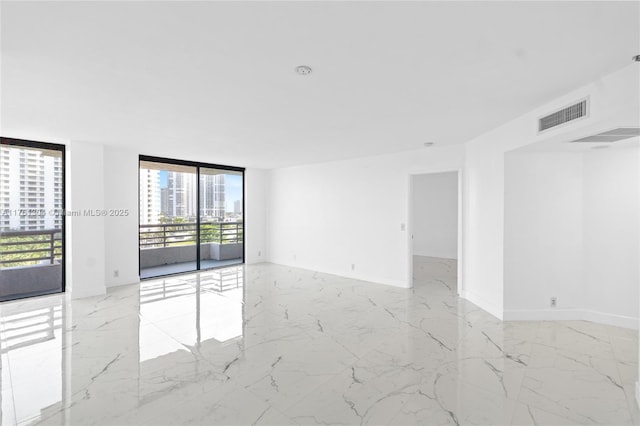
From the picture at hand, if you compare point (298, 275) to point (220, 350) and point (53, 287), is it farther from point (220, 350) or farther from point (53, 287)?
point (53, 287)

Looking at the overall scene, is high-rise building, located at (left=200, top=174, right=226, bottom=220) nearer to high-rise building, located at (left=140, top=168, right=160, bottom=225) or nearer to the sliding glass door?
the sliding glass door

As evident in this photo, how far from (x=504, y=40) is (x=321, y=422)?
8.47ft

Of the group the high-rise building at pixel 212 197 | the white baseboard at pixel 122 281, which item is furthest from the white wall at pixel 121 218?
the high-rise building at pixel 212 197

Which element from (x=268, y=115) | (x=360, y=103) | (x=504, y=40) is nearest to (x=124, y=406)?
(x=268, y=115)

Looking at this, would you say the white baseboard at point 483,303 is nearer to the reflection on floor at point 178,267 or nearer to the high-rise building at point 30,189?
the reflection on floor at point 178,267

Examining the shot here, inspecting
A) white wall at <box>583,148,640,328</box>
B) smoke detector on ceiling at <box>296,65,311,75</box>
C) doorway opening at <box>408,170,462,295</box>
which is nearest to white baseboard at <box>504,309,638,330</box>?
white wall at <box>583,148,640,328</box>

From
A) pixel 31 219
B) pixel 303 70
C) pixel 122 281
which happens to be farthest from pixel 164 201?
pixel 303 70

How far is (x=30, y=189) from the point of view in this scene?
4816 millimetres

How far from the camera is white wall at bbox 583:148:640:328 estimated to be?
11.7ft

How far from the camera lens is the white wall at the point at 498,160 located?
2.29 meters

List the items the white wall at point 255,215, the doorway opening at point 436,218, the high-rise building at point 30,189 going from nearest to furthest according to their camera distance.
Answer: the high-rise building at point 30,189 → the white wall at point 255,215 → the doorway opening at point 436,218

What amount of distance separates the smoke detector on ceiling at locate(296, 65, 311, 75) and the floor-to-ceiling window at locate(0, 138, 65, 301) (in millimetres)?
4729

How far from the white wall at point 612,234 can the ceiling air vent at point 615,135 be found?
→ 679 millimetres

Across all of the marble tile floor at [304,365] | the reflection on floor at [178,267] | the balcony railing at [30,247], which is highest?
the balcony railing at [30,247]
